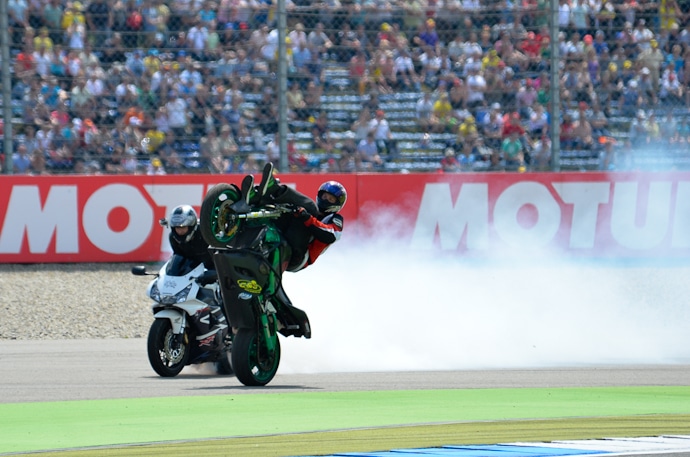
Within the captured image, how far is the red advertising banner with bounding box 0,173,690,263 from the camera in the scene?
15219mm

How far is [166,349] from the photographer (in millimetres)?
9852

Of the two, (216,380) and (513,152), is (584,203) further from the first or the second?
(216,380)

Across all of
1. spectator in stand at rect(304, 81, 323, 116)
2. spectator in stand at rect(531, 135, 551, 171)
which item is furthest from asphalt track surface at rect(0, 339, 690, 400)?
spectator in stand at rect(531, 135, 551, 171)

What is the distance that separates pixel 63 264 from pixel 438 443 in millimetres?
10016

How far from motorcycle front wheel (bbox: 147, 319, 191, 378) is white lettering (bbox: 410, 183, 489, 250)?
19.8 ft

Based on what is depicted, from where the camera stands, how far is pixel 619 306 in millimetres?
14430

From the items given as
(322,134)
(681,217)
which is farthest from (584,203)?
(322,134)

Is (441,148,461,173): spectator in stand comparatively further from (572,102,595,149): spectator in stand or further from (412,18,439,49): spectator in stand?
(572,102,595,149): spectator in stand

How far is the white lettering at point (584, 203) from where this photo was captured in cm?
1586

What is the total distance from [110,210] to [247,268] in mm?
6745

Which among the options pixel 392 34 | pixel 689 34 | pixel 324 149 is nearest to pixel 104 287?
pixel 324 149

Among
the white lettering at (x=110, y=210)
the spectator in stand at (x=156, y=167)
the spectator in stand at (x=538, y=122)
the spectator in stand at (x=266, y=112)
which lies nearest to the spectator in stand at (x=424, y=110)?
the spectator in stand at (x=538, y=122)

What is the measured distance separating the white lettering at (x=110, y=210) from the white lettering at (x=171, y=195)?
15 centimetres

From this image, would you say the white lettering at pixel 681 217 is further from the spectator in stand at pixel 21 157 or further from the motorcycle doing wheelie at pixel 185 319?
the spectator in stand at pixel 21 157
